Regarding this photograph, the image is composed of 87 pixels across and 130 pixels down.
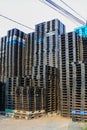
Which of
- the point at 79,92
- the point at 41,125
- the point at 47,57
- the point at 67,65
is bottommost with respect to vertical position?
the point at 41,125

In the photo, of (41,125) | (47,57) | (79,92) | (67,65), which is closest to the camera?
(41,125)

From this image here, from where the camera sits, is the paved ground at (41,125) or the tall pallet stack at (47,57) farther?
the tall pallet stack at (47,57)

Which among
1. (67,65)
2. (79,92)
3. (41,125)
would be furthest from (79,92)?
(41,125)

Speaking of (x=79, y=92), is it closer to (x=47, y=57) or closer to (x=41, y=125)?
(x=41, y=125)

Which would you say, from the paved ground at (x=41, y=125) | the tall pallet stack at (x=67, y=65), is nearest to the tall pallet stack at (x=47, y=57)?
the tall pallet stack at (x=67, y=65)

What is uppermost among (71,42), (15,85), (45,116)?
(71,42)

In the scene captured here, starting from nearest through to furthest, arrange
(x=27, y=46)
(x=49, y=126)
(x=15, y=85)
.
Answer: (x=49, y=126) < (x=15, y=85) < (x=27, y=46)

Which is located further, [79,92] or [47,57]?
[47,57]

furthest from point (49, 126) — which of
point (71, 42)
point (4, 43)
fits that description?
point (4, 43)

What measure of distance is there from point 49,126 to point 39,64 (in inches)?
309

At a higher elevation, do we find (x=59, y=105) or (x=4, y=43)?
(x=4, y=43)

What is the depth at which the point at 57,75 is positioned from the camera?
19.7m

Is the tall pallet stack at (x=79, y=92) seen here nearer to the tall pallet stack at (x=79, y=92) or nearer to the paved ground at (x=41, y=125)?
the tall pallet stack at (x=79, y=92)

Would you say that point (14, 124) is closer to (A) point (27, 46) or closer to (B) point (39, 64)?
(B) point (39, 64)
